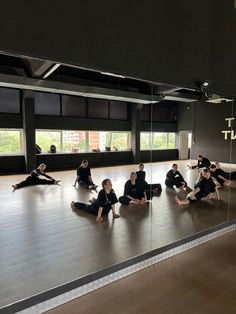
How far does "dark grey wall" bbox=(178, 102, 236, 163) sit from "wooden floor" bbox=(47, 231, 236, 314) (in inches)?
172

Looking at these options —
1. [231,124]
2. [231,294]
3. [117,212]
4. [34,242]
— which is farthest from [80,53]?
[231,124]

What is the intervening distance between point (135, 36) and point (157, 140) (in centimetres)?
343

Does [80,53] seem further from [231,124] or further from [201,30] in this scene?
[231,124]

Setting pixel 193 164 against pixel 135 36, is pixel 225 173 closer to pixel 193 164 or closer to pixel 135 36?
Answer: pixel 193 164

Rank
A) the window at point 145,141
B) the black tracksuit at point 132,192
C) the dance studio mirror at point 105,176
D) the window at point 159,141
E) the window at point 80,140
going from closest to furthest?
the dance studio mirror at point 105,176, the black tracksuit at point 132,192, the window at point 159,141, the window at point 145,141, the window at point 80,140

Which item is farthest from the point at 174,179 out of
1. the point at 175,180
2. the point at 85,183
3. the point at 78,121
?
the point at 78,121

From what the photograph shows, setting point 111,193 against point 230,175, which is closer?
point 111,193

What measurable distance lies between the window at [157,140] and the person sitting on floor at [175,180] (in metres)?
0.61

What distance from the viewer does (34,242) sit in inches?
129

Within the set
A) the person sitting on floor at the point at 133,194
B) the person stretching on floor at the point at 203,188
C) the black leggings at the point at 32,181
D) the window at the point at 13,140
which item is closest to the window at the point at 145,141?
the person sitting on floor at the point at 133,194

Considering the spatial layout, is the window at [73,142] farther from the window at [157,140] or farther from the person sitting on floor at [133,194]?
the person sitting on floor at [133,194]

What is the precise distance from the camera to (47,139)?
920 cm

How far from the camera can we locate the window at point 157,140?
5.88 metres

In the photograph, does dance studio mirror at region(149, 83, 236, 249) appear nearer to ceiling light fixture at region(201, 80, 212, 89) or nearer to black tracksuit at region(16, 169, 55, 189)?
ceiling light fixture at region(201, 80, 212, 89)
